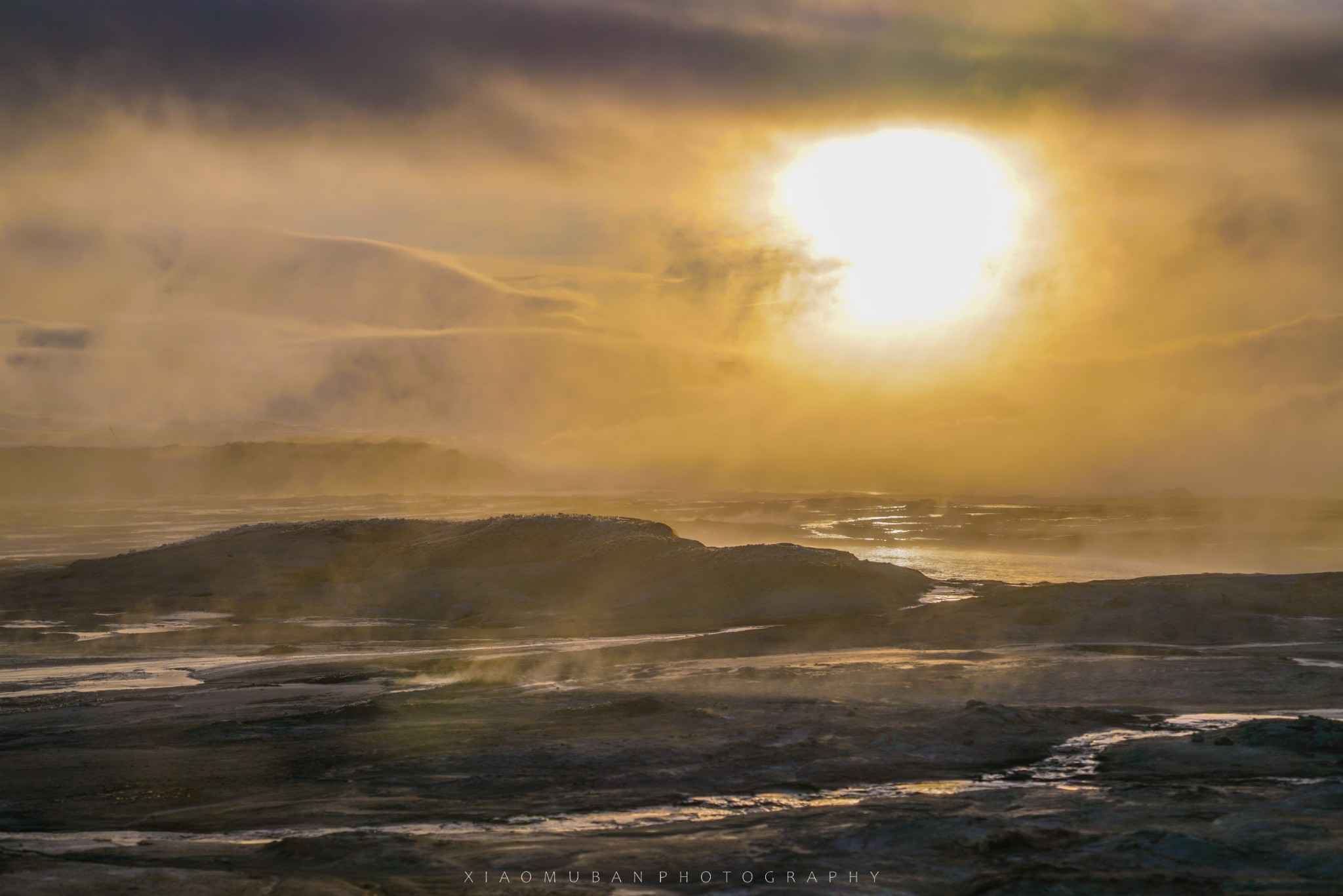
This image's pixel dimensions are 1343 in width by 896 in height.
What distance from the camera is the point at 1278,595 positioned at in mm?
29781

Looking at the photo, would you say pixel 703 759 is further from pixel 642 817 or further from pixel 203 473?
pixel 203 473

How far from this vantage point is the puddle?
10.3 meters

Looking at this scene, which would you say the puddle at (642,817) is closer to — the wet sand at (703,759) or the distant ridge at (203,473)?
the wet sand at (703,759)

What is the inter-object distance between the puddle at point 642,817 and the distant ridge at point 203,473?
154961 mm

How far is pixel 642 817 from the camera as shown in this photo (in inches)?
435

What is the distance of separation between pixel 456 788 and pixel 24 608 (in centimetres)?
2965

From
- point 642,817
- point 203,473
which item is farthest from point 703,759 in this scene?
point 203,473

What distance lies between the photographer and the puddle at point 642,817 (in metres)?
10.3

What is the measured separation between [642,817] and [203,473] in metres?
187

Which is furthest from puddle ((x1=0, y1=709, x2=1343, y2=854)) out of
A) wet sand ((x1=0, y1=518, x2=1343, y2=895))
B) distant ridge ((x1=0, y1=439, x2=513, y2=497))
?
distant ridge ((x1=0, y1=439, x2=513, y2=497))

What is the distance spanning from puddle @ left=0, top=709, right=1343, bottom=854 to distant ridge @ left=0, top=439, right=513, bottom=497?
508ft

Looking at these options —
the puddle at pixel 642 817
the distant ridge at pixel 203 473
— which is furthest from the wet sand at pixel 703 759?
the distant ridge at pixel 203 473

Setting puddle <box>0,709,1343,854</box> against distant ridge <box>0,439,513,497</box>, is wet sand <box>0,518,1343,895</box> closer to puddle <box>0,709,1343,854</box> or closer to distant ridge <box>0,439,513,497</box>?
puddle <box>0,709,1343,854</box>

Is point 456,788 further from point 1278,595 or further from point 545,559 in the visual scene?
point 545,559
